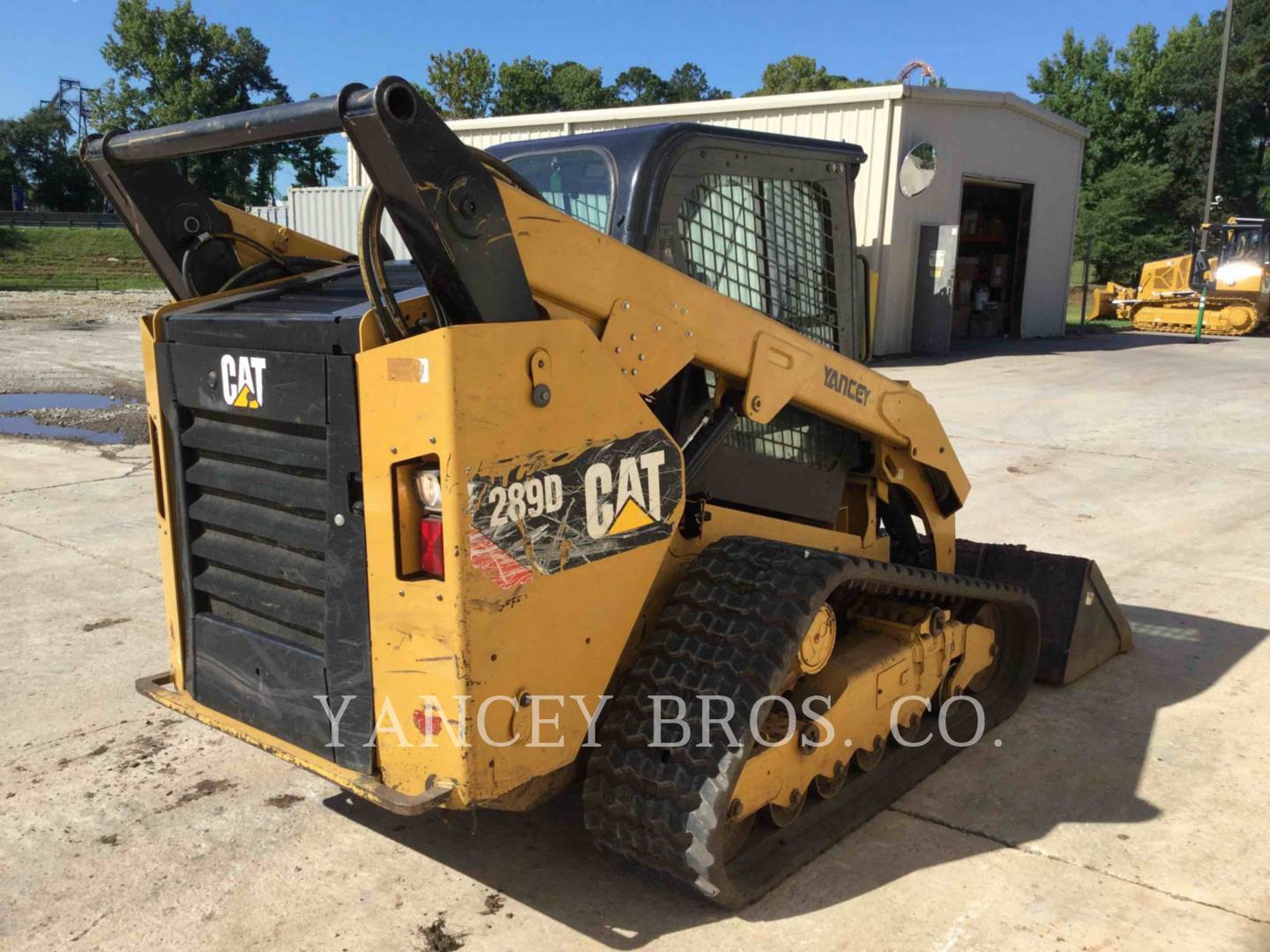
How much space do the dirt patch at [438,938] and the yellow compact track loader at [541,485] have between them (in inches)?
17.9

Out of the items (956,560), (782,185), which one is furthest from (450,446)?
(956,560)

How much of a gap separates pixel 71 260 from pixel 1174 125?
1957 inches

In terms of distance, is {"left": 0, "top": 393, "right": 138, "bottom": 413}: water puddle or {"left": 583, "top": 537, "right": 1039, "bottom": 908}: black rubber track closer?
{"left": 583, "top": 537, "right": 1039, "bottom": 908}: black rubber track

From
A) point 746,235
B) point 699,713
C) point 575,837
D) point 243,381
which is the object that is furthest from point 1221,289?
point 243,381

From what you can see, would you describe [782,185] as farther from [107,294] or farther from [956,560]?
[107,294]

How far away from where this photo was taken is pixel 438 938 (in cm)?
286

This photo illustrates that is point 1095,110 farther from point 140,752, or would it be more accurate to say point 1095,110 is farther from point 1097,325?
point 140,752

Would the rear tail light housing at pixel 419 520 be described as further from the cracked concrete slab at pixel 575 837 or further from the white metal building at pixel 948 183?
the white metal building at pixel 948 183

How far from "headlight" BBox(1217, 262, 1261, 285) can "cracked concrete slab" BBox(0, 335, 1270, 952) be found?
2346cm

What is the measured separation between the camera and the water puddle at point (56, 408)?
10195 mm

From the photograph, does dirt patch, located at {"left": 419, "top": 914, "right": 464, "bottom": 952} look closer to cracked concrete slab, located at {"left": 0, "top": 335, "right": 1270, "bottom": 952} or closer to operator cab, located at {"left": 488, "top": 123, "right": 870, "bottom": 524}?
cracked concrete slab, located at {"left": 0, "top": 335, "right": 1270, "bottom": 952}

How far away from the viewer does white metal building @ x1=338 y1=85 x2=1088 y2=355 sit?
17.6 metres

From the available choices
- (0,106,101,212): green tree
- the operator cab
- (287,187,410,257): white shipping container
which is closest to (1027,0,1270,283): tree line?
(287,187,410,257): white shipping container

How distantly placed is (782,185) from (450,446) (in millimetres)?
1756
